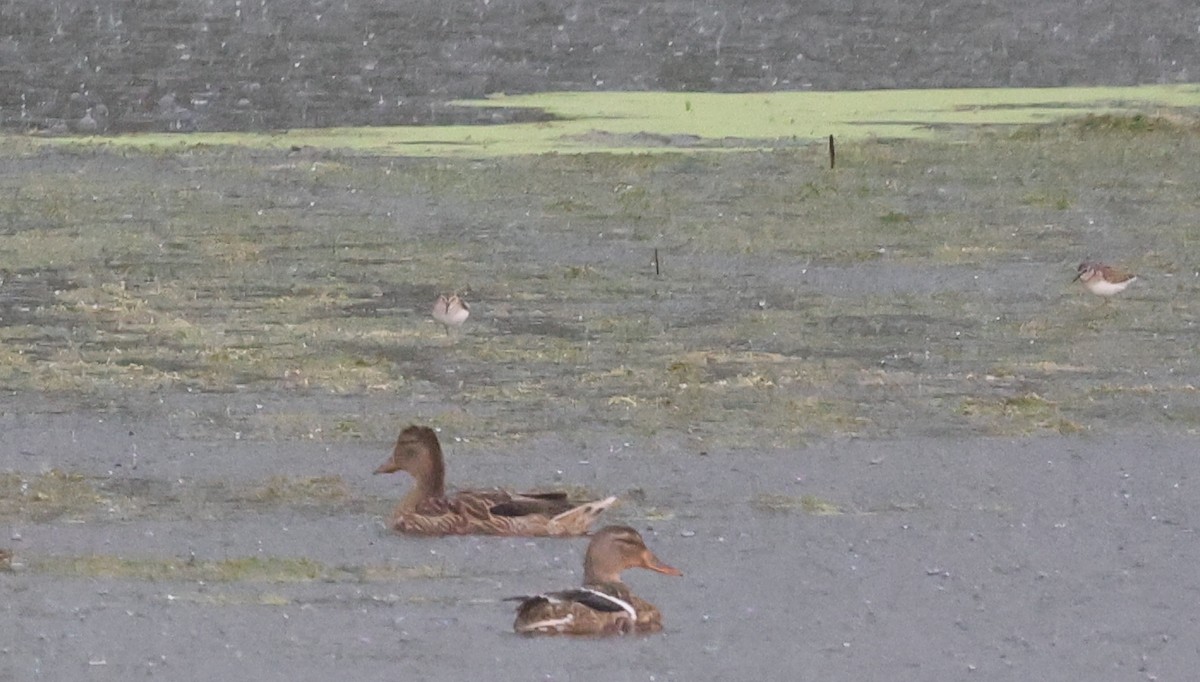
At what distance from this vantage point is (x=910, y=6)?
1931cm

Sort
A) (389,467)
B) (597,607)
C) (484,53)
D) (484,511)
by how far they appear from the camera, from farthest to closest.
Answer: (484,53) < (389,467) < (484,511) < (597,607)

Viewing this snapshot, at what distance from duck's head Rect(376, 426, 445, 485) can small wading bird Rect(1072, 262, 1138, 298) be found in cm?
377

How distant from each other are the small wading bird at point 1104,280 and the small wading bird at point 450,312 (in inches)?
90.6

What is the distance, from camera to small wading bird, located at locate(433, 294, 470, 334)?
362 inches

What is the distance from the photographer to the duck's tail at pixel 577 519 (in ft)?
20.7

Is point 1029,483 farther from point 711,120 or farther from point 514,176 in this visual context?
point 711,120

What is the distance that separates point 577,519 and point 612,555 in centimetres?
65

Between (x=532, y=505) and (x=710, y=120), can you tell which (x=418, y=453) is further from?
(x=710, y=120)

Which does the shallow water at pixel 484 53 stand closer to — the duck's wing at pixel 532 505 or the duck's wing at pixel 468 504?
the duck's wing at pixel 468 504

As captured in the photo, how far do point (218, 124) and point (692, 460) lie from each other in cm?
803

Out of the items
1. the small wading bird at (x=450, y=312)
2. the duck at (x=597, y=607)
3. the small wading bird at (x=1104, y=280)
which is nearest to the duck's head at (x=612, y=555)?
the duck at (x=597, y=607)

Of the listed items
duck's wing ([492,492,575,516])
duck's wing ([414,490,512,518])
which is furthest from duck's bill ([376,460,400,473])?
duck's wing ([492,492,575,516])

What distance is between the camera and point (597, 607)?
17.9 feet

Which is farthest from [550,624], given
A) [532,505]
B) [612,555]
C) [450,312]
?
[450,312]
